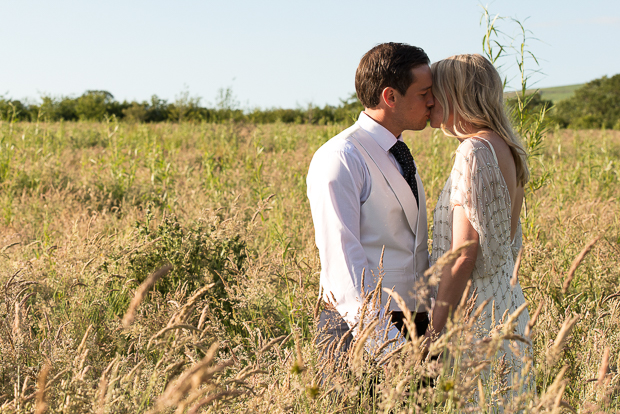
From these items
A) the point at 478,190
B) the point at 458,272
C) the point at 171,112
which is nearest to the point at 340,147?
the point at 478,190

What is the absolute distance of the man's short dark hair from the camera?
217cm

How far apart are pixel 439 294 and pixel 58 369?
1.42 m

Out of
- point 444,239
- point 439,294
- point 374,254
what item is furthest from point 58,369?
point 444,239

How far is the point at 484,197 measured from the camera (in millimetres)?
1916

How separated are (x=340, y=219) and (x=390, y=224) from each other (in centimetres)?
27

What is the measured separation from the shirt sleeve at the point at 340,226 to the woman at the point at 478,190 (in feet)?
1.16

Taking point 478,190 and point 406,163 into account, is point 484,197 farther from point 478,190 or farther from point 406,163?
point 406,163

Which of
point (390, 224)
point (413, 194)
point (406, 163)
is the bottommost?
point (390, 224)

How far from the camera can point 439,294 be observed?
1.91 m

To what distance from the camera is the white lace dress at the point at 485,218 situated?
6.24 ft

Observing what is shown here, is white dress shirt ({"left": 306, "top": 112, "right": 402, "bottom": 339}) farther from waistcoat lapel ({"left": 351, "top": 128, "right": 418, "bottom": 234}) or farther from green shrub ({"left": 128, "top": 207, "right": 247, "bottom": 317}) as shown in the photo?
green shrub ({"left": 128, "top": 207, "right": 247, "bottom": 317})

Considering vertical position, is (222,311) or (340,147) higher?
(340,147)

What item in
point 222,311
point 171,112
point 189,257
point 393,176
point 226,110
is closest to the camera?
point 393,176

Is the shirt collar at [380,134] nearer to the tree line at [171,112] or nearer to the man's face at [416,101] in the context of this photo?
the man's face at [416,101]
